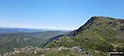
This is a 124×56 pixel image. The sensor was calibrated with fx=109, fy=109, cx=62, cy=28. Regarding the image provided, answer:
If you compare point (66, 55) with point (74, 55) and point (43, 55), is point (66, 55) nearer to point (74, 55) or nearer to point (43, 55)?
point (74, 55)

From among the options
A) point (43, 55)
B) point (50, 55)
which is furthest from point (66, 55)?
point (43, 55)

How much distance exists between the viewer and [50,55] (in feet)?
499

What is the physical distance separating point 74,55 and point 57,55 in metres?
24.6

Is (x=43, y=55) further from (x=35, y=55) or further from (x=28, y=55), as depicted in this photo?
(x=28, y=55)

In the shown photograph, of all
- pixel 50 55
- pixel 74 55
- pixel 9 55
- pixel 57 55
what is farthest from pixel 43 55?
pixel 9 55

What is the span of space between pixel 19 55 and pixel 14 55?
7.48 meters

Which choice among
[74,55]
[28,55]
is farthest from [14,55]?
[74,55]

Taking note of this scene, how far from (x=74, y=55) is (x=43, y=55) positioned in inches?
1741

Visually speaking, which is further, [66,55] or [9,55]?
[9,55]

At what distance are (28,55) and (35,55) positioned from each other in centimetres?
1074

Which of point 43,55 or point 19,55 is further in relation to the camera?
point 19,55

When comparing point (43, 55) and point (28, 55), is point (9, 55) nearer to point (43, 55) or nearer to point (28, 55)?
point (28, 55)

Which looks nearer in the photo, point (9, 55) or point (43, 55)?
point (43, 55)

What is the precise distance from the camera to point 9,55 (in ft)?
543
